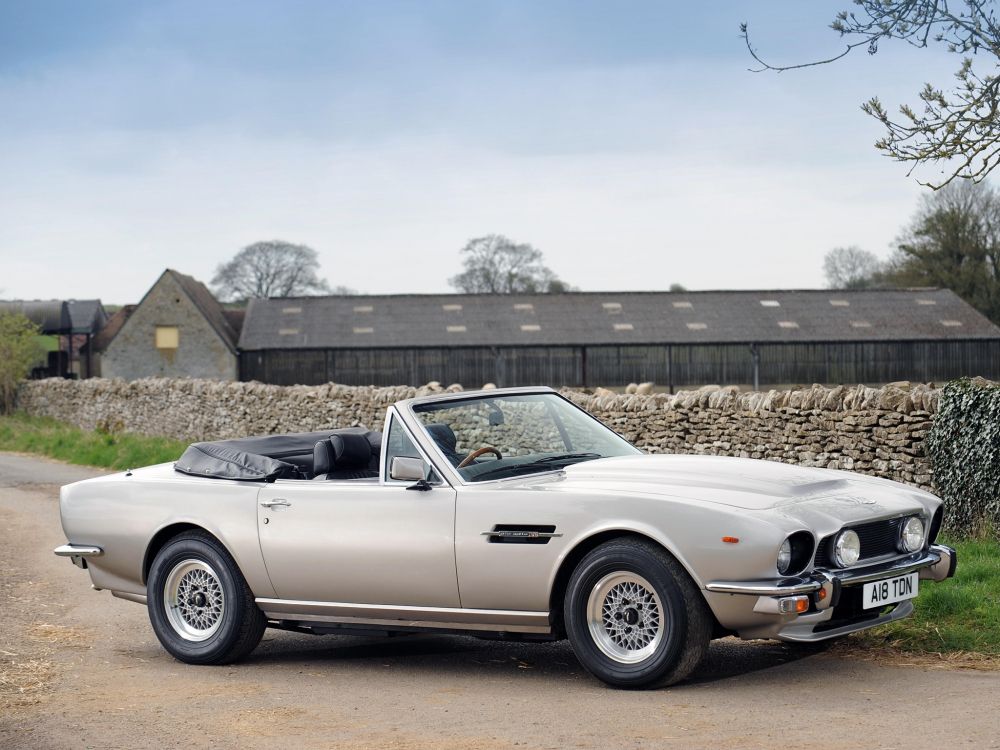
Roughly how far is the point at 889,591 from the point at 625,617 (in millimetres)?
1378

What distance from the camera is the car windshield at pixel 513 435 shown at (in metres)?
7.22

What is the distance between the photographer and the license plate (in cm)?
631

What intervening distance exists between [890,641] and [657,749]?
2923 mm

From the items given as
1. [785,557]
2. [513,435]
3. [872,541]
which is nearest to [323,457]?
[513,435]

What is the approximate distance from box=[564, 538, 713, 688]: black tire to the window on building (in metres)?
56.2

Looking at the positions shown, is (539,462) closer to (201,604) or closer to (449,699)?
(449,699)

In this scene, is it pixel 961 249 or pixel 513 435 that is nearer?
pixel 513 435

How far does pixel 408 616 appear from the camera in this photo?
23.3ft

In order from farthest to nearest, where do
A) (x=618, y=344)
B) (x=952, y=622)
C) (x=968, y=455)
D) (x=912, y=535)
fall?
(x=618, y=344) → (x=968, y=455) → (x=952, y=622) → (x=912, y=535)

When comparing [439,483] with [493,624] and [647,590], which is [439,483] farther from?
[647,590]

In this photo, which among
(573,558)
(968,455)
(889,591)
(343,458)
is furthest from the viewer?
(968,455)

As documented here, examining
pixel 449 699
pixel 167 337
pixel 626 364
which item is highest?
pixel 167 337

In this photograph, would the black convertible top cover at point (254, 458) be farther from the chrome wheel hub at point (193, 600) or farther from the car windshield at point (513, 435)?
the car windshield at point (513, 435)

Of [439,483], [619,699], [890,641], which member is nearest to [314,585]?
[439,483]
